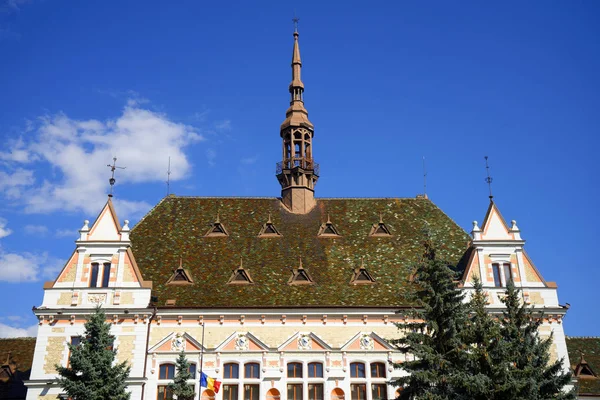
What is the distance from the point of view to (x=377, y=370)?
31484 millimetres

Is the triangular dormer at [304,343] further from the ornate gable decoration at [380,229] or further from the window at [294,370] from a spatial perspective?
the ornate gable decoration at [380,229]

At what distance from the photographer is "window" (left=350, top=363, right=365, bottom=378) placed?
103 ft

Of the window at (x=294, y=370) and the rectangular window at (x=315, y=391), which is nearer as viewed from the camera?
the rectangular window at (x=315, y=391)

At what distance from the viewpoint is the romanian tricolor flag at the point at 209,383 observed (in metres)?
28.8

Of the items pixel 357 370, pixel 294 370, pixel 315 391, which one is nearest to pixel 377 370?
pixel 357 370

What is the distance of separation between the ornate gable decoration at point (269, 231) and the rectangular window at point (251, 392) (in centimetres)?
957

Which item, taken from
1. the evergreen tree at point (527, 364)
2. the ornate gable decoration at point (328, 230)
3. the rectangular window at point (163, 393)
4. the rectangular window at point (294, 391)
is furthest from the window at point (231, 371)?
the evergreen tree at point (527, 364)

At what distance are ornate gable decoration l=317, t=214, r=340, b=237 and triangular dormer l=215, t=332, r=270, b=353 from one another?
844cm

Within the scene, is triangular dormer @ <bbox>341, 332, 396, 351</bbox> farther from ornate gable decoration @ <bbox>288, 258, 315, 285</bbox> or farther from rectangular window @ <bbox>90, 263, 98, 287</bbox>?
rectangular window @ <bbox>90, 263, 98, 287</bbox>

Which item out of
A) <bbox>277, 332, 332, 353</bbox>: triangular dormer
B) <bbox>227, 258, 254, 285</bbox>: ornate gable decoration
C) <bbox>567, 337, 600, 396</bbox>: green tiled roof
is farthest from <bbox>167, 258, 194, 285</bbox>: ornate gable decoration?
<bbox>567, 337, 600, 396</bbox>: green tiled roof

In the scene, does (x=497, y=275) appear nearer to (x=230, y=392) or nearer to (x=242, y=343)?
(x=242, y=343)

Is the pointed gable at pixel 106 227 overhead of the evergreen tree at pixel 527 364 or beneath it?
overhead

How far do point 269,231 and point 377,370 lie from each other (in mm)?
10832

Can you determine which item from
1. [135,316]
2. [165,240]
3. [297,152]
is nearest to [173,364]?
[135,316]
